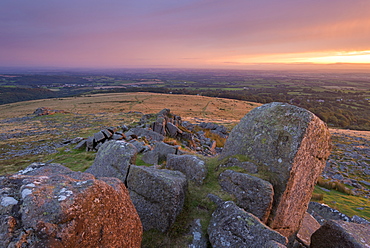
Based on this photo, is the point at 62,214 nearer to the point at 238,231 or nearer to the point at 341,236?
the point at 238,231

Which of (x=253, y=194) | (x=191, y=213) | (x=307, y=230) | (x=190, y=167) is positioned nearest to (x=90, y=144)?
(x=190, y=167)

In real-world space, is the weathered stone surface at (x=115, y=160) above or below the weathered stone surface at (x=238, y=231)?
above

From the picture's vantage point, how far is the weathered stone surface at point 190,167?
424 inches

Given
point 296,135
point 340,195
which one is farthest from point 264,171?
point 340,195

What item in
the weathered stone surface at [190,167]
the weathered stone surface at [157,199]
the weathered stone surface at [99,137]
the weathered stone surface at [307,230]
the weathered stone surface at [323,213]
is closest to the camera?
the weathered stone surface at [157,199]

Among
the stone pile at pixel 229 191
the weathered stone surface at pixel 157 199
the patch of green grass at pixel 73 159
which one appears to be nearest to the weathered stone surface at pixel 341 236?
the stone pile at pixel 229 191

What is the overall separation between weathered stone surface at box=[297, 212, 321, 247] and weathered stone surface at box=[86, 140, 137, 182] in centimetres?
957

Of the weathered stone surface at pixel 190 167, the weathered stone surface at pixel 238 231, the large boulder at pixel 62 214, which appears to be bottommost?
the weathered stone surface at pixel 238 231

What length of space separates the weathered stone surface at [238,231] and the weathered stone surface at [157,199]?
66.2 inches

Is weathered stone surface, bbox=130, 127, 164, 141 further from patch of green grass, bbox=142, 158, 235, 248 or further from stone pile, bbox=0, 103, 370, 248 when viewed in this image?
patch of green grass, bbox=142, 158, 235, 248

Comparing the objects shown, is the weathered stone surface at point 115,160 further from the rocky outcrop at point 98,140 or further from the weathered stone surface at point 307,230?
the rocky outcrop at point 98,140

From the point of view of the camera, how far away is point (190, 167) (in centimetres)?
1126

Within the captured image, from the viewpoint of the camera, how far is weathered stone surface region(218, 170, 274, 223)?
862cm

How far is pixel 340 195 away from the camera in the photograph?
18141mm
